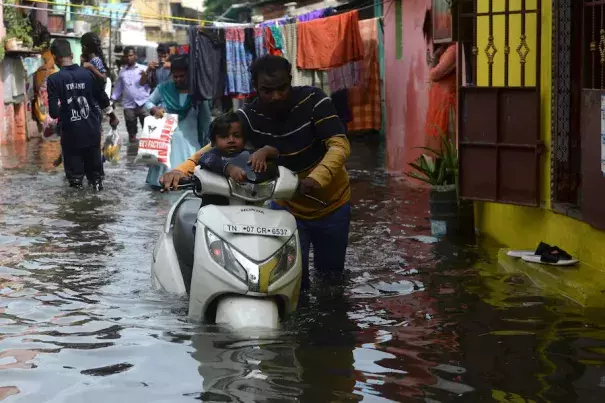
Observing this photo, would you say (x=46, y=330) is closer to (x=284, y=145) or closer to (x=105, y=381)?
(x=105, y=381)

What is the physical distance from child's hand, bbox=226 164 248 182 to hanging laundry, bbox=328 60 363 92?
12.1 meters

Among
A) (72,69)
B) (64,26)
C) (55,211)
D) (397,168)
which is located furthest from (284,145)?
(64,26)

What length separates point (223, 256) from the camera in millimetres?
5508

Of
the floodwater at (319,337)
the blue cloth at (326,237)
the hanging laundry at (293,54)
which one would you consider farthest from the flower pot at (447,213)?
the hanging laundry at (293,54)

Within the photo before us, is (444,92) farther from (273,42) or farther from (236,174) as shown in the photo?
(236,174)

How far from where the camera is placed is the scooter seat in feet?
20.6

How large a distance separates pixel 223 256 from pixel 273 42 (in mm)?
12482

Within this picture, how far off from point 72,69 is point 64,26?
2681 cm

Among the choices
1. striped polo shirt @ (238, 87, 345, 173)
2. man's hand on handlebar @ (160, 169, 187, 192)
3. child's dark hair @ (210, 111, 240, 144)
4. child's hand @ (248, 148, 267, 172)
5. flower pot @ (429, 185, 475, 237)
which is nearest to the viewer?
child's hand @ (248, 148, 267, 172)

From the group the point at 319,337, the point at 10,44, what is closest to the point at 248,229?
the point at 319,337

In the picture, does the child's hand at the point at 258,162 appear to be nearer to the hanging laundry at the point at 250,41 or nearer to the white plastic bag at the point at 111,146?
the white plastic bag at the point at 111,146

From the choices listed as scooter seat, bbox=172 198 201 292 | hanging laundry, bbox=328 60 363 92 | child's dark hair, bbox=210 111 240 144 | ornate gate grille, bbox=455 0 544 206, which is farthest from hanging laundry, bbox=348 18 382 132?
child's dark hair, bbox=210 111 240 144

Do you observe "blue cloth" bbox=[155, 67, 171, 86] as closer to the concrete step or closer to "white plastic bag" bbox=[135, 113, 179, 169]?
"white plastic bag" bbox=[135, 113, 179, 169]

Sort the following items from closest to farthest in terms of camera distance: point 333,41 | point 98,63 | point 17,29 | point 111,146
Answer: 1. point 98,63
2. point 111,146
3. point 333,41
4. point 17,29
